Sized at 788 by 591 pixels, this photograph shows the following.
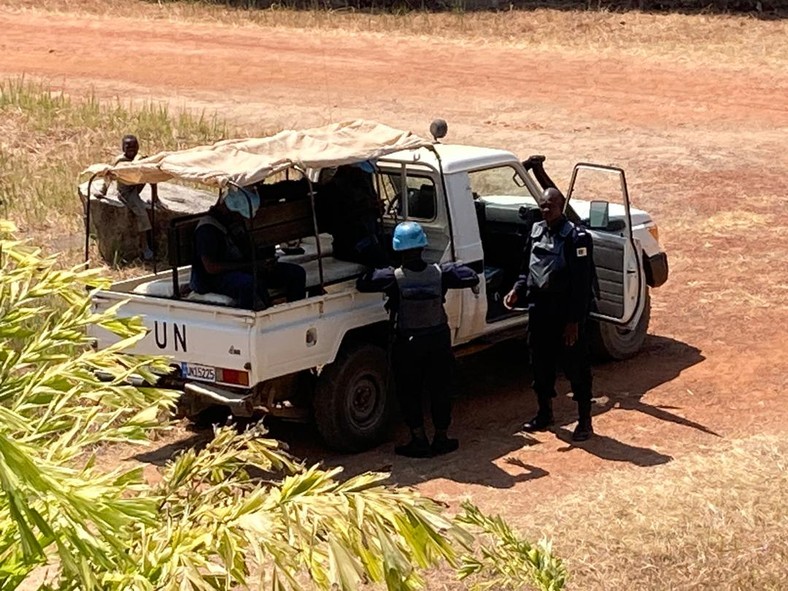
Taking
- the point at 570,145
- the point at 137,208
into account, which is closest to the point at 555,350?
the point at 137,208

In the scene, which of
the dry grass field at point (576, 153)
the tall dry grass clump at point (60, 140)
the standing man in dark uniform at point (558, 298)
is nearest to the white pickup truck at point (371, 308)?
the dry grass field at point (576, 153)

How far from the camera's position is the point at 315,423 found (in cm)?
944

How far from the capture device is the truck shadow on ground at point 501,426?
9219mm

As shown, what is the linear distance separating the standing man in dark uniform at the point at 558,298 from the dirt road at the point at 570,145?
45 cm

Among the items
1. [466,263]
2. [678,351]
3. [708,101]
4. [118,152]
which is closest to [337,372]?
[466,263]

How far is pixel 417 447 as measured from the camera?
9453mm

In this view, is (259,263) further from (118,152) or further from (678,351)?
(118,152)

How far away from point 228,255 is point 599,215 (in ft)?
9.63

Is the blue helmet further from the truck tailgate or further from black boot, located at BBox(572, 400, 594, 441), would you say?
black boot, located at BBox(572, 400, 594, 441)

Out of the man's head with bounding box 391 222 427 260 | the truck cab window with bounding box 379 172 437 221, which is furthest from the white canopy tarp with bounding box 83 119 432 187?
the man's head with bounding box 391 222 427 260

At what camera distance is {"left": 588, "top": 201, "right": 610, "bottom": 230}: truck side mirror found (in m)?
10.5

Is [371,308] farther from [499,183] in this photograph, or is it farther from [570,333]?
[499,183]

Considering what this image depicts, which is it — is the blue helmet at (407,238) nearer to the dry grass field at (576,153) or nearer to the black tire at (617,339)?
the dry grass field at (576,153)

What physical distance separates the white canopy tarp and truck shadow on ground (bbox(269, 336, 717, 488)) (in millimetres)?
2026
